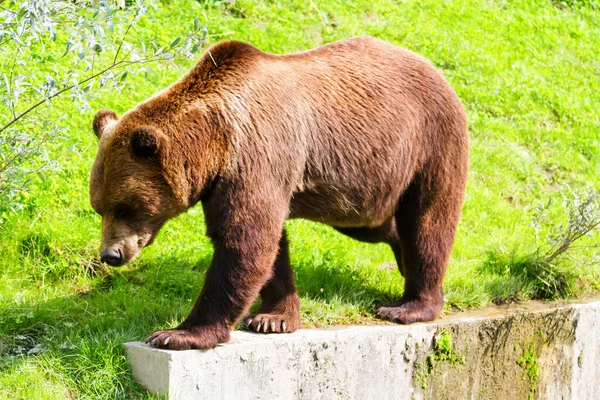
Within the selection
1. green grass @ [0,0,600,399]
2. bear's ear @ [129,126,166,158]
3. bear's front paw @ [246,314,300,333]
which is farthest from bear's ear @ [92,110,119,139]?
bear's front paw @ [246,314,300,333]

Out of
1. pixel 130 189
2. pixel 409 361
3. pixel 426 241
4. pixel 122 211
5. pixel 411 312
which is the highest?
pixel 130 189

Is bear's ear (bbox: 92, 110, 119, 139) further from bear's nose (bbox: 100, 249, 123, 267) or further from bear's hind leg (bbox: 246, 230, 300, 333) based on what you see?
bear's hind leg (bbox: 246, 230, 300, 333)

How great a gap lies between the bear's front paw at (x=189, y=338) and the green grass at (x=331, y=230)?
1.07ft

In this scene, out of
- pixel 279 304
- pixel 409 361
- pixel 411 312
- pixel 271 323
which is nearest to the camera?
pixel 271 323

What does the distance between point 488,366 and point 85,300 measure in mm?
3087

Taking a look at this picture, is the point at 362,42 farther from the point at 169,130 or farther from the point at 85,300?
the point at 85,300

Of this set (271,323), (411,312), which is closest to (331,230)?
(411,312)

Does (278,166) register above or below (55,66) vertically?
below

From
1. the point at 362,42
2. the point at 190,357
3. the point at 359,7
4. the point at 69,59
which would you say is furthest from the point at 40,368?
the point at 359,7

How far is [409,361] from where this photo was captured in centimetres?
602

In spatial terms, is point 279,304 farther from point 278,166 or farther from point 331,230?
point 331,230

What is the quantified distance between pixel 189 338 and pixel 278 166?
121 cm

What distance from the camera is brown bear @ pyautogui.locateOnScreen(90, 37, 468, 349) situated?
5.08 meters

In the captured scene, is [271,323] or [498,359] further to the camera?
[498,359]
